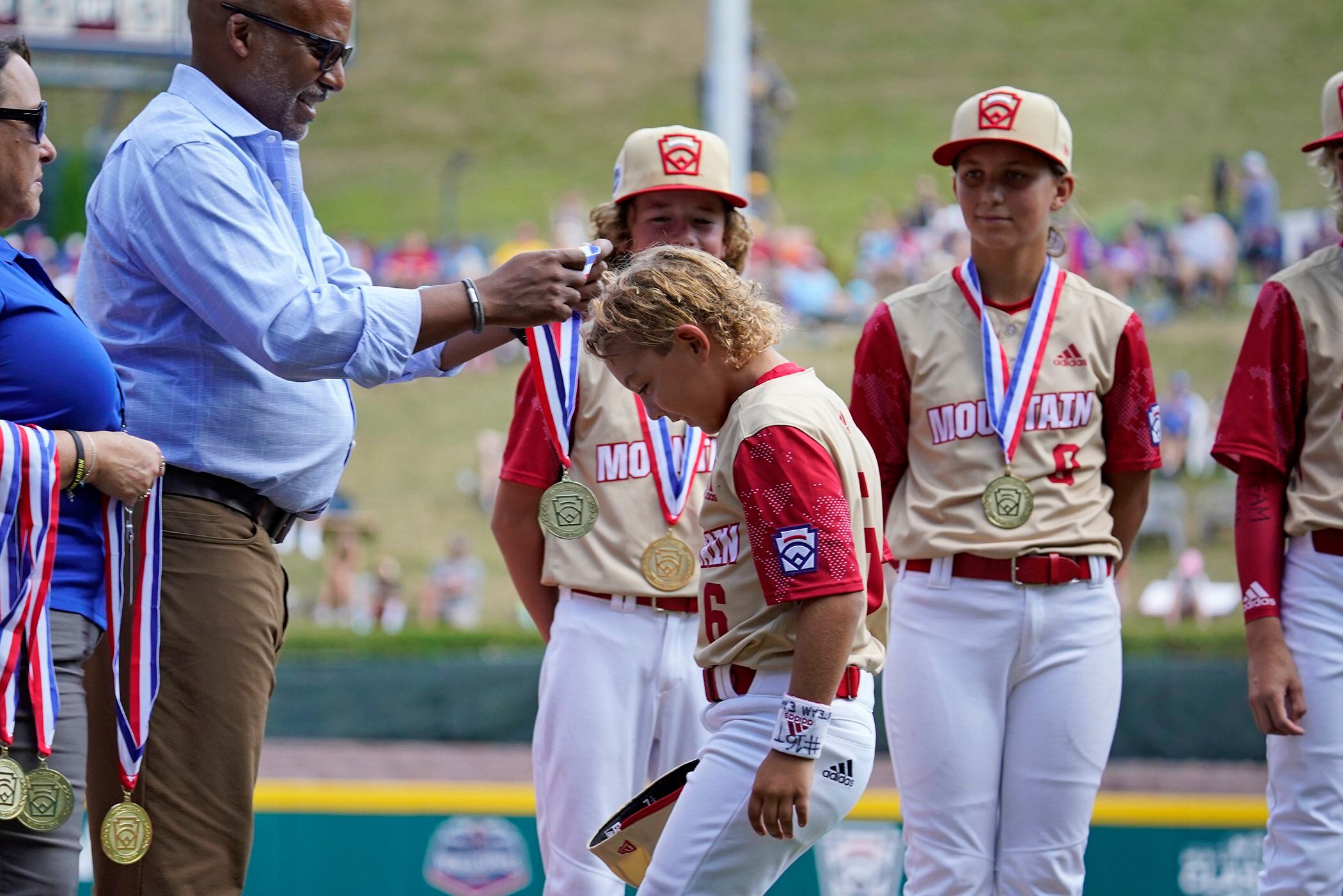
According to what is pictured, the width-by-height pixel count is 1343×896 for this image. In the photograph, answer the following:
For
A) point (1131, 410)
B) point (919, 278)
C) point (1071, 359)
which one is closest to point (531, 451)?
point (1071, 359)

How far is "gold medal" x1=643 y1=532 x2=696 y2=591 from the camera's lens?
3375mm

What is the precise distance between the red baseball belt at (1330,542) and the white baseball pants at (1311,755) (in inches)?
0.5

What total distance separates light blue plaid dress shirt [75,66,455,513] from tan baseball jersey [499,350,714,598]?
67cm

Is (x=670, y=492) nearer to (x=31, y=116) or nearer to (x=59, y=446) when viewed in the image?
(x=59, y=446)

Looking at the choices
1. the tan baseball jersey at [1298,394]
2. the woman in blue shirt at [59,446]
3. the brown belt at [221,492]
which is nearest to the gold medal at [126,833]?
the woman in blue shirt at [59,446]

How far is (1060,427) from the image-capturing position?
3441mm

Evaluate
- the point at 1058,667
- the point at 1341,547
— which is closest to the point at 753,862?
the point at 1058,667

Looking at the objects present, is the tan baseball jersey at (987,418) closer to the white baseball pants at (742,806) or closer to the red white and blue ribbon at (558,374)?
the red white and blue ribbon at (558,374)

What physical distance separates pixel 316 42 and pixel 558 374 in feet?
3.15

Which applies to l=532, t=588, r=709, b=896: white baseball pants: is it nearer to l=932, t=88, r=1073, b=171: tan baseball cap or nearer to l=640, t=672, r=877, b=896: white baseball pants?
l=640, t=672, r=877, b=896: white baseball pants

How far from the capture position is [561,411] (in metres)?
3.43

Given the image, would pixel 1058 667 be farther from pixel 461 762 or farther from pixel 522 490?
pixel 461 762

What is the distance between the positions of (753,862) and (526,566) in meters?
1.26

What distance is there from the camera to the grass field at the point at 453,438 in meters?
14.2
